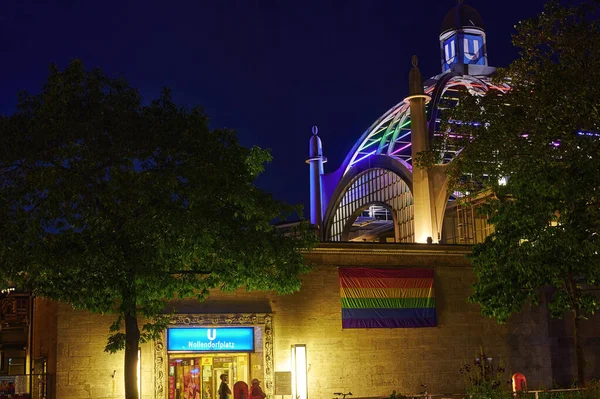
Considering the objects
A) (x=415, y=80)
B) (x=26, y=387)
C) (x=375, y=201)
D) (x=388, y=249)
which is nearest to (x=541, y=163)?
(x=388, y=249)

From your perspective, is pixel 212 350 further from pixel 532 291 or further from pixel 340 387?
pixel 532 291

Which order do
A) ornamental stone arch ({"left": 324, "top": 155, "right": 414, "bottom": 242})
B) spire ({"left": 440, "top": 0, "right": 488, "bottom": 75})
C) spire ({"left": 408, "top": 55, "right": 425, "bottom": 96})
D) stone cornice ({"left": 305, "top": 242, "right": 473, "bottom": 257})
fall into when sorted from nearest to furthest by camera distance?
1. stone cornice ({"left": 305, "top": 242, "right": 473, "bottom": 257})
2. spire ({"left": 408, "top": 55, "right": 425, "bottom": 96})
3. ornamental stone arch ({"left": 324, "top": 155, "right": 414, "bottom": 242})
4. spire ({"left": 440, "top": 0, "right": 488, "bottom": 75})

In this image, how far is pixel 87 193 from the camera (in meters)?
20.0

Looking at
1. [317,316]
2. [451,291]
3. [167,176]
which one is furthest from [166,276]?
[451,291]

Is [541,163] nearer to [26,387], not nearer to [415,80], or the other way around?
[26,387]

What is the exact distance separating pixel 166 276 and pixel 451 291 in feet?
41.2

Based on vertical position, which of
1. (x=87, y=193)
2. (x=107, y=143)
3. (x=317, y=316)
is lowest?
(x=317, y=316)

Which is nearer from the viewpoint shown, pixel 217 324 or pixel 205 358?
pixel 217 324

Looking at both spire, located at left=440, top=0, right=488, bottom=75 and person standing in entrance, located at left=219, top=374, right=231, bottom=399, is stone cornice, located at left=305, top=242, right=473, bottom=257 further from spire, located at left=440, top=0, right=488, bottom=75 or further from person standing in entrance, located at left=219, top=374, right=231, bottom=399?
spire, located at left=440, top=0, right=488, bottom=75

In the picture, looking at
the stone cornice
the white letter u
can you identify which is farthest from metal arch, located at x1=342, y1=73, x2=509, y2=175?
the white letter u

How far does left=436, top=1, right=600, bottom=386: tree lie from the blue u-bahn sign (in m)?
7.17

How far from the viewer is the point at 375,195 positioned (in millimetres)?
57406

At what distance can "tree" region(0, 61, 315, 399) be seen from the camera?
1962 centimetres

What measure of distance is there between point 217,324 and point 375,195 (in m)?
32.4
